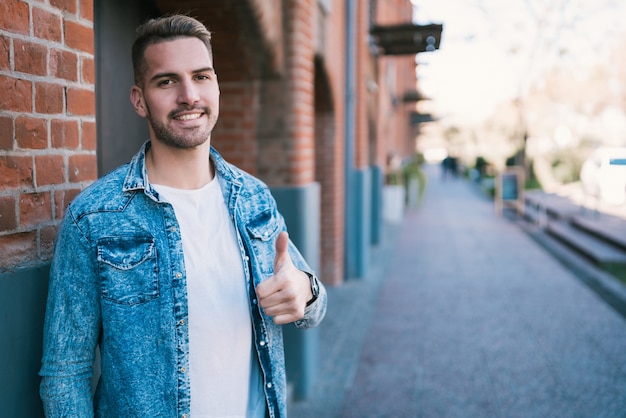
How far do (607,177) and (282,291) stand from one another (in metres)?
15.2

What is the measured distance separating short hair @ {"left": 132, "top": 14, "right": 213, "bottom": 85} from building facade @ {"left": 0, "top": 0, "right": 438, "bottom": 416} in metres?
0.29

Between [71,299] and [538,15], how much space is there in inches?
892

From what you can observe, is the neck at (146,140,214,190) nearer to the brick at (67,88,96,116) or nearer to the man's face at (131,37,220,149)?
the man's face at (131,37,220,149)

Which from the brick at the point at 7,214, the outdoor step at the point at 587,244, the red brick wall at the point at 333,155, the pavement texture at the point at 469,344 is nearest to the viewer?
the brick at the point at 7,214

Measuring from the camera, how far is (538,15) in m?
21.5

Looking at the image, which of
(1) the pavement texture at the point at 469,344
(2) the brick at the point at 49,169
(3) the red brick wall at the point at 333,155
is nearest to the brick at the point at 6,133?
(2) the brick at the point at 49,169

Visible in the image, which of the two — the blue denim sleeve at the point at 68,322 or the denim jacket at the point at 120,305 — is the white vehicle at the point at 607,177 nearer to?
the denim jacket at the point at 120,305

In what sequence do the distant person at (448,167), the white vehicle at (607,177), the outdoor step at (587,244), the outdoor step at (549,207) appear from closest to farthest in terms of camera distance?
the outdoor step at (587,244)
the white vehicle at (607,177)
the outdoor step at (549,207)
the distant person at (448,167)

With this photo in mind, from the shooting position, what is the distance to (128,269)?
1.71 meters

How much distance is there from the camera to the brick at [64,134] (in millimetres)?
1948

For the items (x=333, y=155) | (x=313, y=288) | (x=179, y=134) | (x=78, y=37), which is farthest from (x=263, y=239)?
(x=333, y=155)

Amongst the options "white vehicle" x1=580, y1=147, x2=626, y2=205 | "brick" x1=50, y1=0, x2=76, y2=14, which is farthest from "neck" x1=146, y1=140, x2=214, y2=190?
"white vehicle" x1=580, y1=147, x2=626, y2=205

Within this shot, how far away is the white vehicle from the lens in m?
13.8

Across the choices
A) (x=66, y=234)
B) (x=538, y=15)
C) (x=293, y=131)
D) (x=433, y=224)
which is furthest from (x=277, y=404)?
(x=538, y=15)
